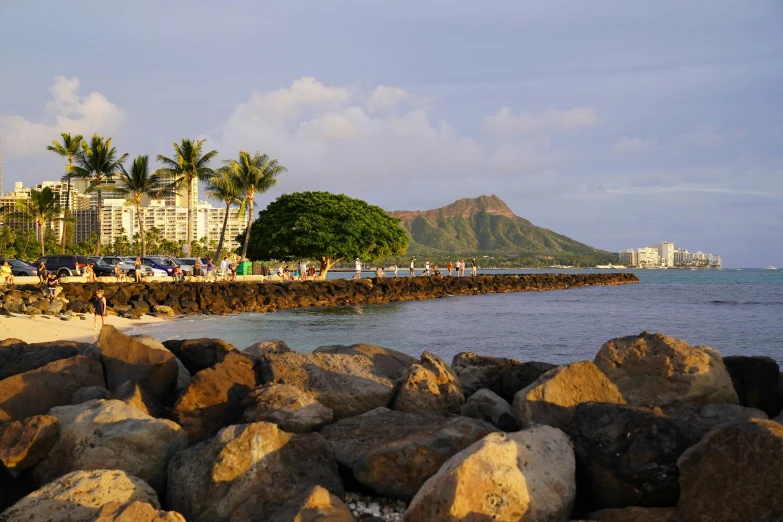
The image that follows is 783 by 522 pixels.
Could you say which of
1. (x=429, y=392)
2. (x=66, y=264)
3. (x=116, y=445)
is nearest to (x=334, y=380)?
(x=429, y=392)

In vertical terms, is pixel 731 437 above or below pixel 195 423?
above

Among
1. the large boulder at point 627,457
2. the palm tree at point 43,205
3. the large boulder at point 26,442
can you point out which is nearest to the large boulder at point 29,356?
the large boulder at point 26,442

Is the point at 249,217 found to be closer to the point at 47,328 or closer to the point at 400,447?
the point at 47,328

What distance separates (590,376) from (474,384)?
2.25m

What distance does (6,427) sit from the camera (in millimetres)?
5754

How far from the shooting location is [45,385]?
22.3 feet

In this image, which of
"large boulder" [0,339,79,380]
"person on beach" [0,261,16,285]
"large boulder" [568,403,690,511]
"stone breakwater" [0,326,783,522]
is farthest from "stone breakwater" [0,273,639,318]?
"large boulder" [568,403,690,511]

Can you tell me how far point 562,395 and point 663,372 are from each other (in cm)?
101

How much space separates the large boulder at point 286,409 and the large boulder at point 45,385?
2.04 m

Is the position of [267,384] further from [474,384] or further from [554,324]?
[554,324]

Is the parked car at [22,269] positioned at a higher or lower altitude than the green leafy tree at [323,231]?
lower

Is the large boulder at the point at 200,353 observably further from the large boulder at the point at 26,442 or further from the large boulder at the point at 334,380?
the large boulder at the point at 26,442

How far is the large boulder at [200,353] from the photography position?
332 inches

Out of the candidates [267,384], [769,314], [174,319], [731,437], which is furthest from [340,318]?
[731,437]
